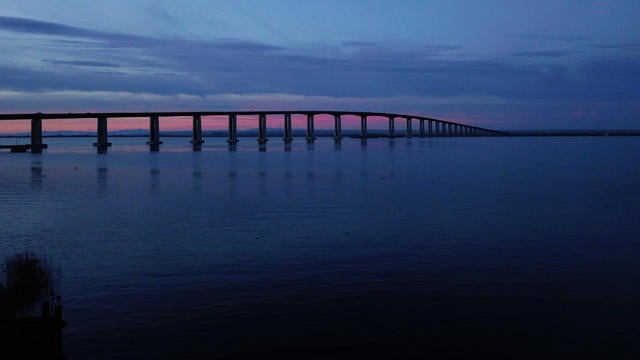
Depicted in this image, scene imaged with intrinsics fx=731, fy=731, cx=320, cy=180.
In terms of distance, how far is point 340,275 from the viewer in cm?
2228

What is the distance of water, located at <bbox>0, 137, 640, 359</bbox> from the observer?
15.8 meters

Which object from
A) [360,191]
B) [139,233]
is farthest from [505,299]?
[360,191]

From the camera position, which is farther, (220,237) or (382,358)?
(220,237)

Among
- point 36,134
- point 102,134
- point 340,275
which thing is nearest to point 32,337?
point 340,275

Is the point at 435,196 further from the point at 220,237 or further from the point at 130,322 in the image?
the point at 130,322

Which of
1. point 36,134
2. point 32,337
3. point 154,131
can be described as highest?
point 154,131

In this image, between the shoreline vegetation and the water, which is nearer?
the shoreline vegetation

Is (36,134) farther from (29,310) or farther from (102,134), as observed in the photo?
(29,310)

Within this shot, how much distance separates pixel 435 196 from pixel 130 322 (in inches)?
1408

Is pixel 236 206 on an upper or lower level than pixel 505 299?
upper

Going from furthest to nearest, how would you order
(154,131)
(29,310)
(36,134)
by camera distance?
(154,131)
(36,134)
(29,310)

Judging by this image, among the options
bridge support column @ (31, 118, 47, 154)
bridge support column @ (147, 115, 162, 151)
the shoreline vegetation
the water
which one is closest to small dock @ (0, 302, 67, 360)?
the shoreline vegetation

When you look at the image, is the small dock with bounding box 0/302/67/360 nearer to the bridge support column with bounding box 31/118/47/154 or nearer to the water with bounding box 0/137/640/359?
the water with bounding box 0/137/640/359

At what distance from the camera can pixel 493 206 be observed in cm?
4334
